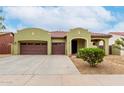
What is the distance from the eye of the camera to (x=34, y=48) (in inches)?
1594

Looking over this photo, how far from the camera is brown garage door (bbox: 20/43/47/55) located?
40406mm

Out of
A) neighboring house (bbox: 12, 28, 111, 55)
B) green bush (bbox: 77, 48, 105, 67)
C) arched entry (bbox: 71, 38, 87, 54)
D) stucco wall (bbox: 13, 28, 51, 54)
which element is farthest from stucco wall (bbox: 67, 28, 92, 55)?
green bush (bbox: 77, 48, 105, 67)

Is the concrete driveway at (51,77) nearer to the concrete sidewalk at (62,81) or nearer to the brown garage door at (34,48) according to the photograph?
the concrete sidewalk at (62,81)

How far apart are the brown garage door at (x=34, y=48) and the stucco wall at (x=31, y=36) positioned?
1.02 metres

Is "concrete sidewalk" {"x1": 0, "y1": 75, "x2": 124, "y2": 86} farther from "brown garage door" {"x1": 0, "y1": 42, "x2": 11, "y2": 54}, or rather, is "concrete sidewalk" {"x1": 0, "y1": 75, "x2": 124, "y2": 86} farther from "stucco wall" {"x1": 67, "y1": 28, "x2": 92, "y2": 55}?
"brown garage door" {"x1": 0, "y1": 42, "x2": 11, "y2": 54}

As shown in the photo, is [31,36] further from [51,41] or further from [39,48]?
[51,41]

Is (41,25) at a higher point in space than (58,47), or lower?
higher

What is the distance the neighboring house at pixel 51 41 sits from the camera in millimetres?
38594

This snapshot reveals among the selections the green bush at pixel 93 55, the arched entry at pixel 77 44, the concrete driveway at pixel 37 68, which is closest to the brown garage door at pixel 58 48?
the arched entry at pixel 77 44

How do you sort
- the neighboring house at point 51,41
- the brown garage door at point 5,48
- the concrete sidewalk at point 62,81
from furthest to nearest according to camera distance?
the brown garage door at point 5,48, the neighboring house at point 51,41, the concrete sidewalk at point 62,81
